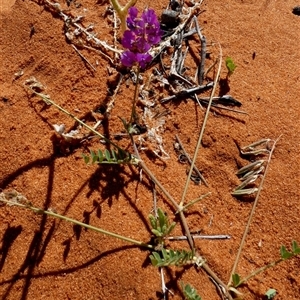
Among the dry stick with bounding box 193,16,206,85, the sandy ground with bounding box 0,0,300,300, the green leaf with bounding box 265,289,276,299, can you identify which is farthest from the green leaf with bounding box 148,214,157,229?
the dry stick with bounding box 193,16,206,85

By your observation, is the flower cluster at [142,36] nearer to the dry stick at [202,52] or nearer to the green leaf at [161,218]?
the dry stick at [202,52]

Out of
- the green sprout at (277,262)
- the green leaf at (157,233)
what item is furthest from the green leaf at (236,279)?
the green leaf at (157,233)

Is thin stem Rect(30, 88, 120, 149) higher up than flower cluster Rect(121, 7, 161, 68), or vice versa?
flower cluster Rect(121, 7, 161, 68)

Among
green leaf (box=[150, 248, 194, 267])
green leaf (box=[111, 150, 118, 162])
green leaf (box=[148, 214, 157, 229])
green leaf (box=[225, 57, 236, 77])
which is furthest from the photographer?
green leaf (box=[225, 57, 236, 77])

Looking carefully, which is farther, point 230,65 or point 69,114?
point 230,65

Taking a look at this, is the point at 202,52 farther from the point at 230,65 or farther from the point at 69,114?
the point at 69,114

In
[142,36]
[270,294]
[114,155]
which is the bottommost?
[270,294]

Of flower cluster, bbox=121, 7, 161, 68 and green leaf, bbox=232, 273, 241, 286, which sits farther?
flower cluster, bbox=121, 7, 161, 68

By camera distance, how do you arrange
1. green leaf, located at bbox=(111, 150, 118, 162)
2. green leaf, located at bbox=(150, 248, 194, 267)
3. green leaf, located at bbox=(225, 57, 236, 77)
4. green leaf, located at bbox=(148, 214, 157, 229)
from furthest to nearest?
green leaf, located at bbox=(225, 57, 236, 77), green leaf, located at bbox=(111, 150, 118, 162), green leaf, located at bbox=(148, 214, 157, 229), green leaf, located at bbox=(150, 248, 194, 267)

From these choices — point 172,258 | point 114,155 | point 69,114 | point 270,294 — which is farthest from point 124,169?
point 270,294

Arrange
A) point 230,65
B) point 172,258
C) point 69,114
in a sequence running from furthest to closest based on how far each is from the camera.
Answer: point 230,65 < point 69,114 < point 172,258

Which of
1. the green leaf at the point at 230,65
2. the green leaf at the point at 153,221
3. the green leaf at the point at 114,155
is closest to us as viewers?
the green leaf at the point at 153,221

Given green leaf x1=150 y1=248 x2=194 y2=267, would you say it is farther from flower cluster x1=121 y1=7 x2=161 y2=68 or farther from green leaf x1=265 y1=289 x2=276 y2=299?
flower cluster x1=121 y1=7 x2=161 y2=68
